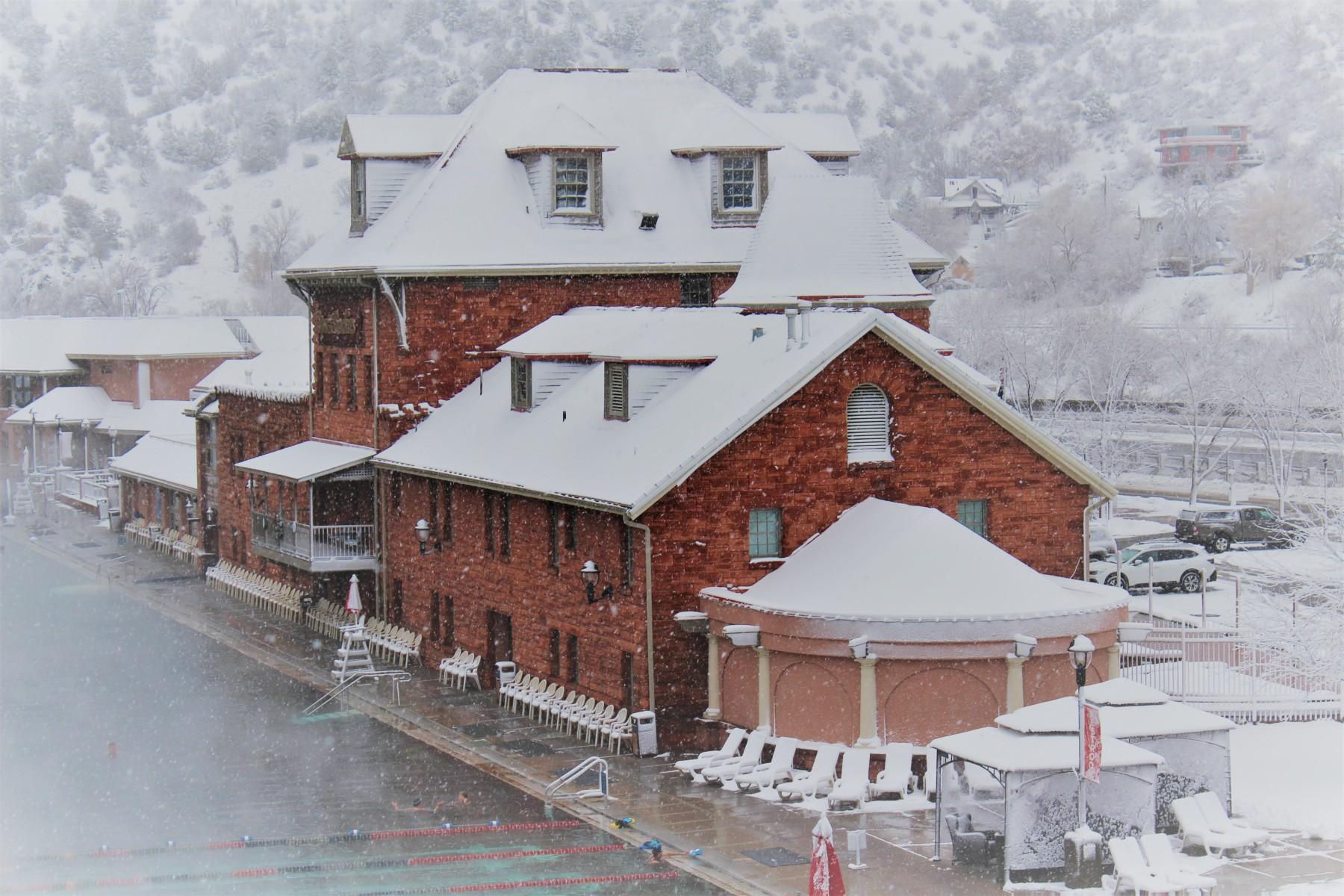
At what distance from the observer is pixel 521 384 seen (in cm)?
4109

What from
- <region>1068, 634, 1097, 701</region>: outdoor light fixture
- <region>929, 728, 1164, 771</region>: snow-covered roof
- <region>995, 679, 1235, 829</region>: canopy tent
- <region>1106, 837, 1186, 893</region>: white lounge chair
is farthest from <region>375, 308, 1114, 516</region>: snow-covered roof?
<region>1106, 837, 1186, 893</region>: white lounge chair

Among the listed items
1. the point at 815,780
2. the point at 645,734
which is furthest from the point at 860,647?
the point at 645,734

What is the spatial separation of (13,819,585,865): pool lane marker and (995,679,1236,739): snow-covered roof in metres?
6.74

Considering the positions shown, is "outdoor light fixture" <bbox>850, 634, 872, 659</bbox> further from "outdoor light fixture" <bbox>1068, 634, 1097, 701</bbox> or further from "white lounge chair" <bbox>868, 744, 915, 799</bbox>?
"outdoor light fixture" <bbox>1068, 634, 1097, 701</bbox>

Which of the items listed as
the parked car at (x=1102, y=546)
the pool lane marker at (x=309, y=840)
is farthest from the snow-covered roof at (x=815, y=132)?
the pool lane marker at (x=309, y=840)

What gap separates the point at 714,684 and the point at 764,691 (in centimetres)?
144

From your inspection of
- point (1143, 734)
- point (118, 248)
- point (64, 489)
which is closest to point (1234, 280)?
point (64, 489)

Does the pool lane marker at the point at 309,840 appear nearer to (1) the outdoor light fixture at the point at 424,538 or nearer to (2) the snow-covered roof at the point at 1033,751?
(2) the snow-covered roof at the point at 1033,751

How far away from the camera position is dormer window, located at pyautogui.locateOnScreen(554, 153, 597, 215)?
150 ft

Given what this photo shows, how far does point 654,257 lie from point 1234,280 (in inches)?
2990

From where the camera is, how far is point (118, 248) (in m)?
187

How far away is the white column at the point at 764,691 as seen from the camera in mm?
31438

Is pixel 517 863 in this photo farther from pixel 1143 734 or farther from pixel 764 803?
pixel 1143 734

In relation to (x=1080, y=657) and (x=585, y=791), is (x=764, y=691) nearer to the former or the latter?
(x=585, y=791)
